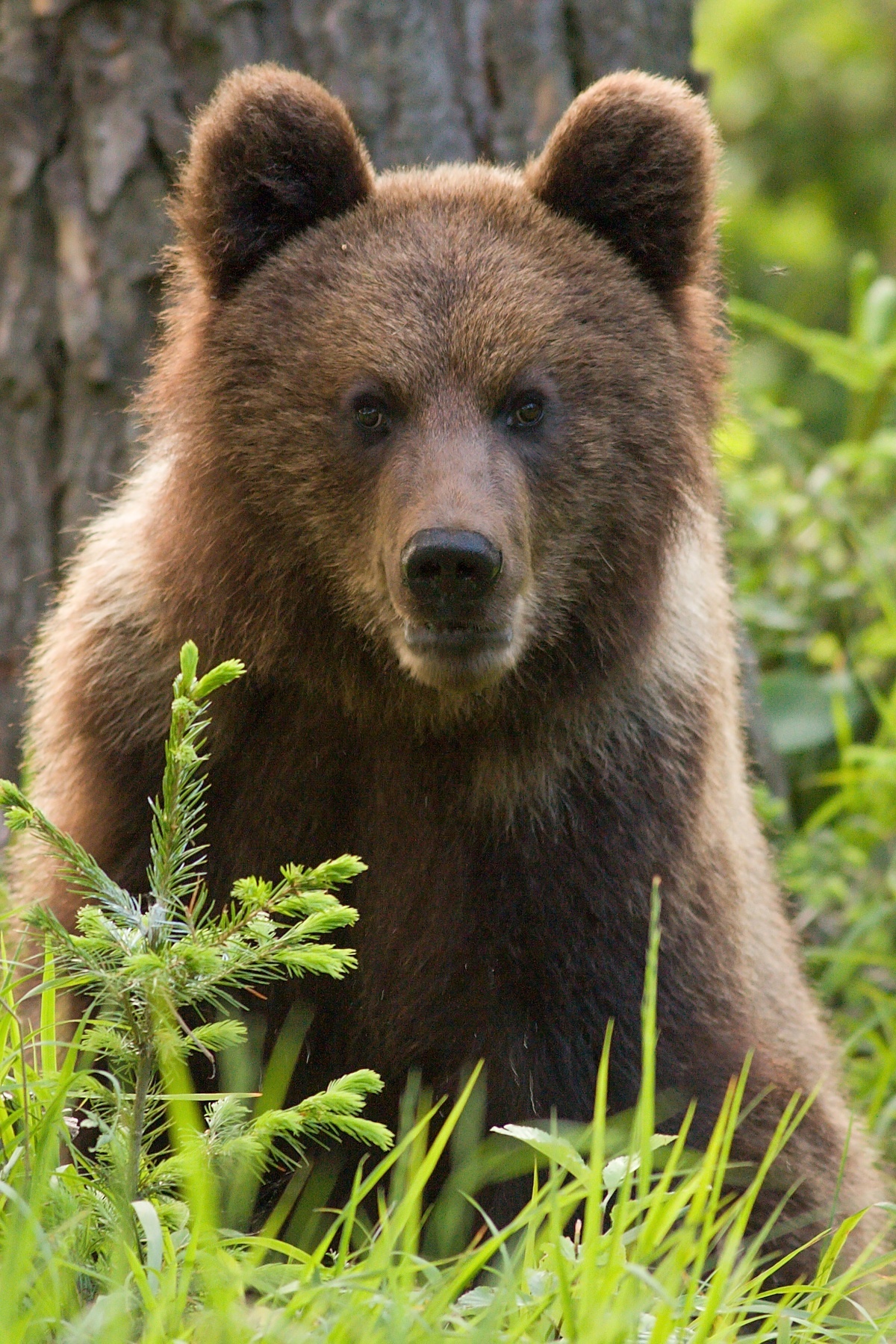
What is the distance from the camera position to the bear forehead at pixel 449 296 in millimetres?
3428

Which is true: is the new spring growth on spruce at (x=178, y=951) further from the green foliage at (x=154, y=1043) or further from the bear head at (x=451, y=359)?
the bear head at (x=451, y=359)

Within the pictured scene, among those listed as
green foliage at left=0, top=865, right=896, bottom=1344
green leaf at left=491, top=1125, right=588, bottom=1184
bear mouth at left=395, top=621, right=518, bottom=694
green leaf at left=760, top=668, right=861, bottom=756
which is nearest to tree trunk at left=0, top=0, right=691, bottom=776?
bear mouth at left=395, top=621, right=518, bottom=694

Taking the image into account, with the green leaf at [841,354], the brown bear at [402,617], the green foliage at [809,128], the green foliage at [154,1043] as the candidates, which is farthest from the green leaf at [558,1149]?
A: the green foliage at [809,128]

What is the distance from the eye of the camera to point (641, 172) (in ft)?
11.7

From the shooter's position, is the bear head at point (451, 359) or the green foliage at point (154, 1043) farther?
the bear head at point (451, 359)

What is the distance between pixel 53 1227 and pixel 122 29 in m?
3.62

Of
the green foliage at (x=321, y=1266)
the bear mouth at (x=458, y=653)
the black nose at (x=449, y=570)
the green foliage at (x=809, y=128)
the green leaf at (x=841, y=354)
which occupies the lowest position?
the green foliage at (x=321, y=1266)

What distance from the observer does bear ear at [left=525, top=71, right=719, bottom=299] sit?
3523mm

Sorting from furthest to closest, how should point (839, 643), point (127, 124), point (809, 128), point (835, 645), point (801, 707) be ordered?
point (809, 128)
point (839, 643)
point (835, 645)
point (801, 707)
point (127, 124)

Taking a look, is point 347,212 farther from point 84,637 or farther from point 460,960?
point 460,960

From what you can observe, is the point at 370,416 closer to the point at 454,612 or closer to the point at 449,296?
the point at 449,296

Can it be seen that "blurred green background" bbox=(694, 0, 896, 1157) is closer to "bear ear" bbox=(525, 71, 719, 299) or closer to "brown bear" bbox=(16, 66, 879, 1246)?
"bear ear" bbox=(525, 71, 719, 299)

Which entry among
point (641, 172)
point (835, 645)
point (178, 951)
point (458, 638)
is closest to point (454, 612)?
point (458, 638)

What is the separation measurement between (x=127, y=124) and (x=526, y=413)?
2.01 metres
